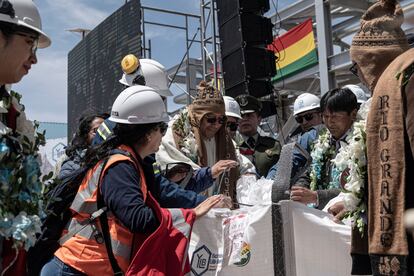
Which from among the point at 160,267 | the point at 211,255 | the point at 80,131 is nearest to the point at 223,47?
the point at 80,131

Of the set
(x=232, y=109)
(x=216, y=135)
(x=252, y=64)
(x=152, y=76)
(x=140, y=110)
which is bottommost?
(x=140, y=110)

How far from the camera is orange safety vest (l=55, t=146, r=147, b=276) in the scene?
94.7 inches

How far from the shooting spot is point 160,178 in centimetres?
309

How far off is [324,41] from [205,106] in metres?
3.51

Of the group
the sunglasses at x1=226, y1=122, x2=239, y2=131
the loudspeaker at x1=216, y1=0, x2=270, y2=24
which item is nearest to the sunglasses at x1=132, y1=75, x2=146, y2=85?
the sunglasses at x1=226, y1=122, x2=239, y2=131

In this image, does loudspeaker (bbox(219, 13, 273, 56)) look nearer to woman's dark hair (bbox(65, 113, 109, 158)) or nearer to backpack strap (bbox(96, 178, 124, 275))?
woman's dark hair (bbox(65, 113, 109, 158))

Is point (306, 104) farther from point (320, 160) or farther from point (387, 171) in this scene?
point (387, 171)

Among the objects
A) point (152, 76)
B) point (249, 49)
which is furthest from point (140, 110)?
point (249, 49)

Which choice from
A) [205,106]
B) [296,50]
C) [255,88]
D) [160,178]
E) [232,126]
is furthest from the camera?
[296,50]

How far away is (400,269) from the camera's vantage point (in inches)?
70.6

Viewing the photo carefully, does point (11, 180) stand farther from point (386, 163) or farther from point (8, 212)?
point (386, 163)

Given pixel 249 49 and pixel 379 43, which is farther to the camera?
pixel 249 49

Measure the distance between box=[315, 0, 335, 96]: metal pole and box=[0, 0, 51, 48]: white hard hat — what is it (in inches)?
223

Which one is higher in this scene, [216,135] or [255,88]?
[255,88]
